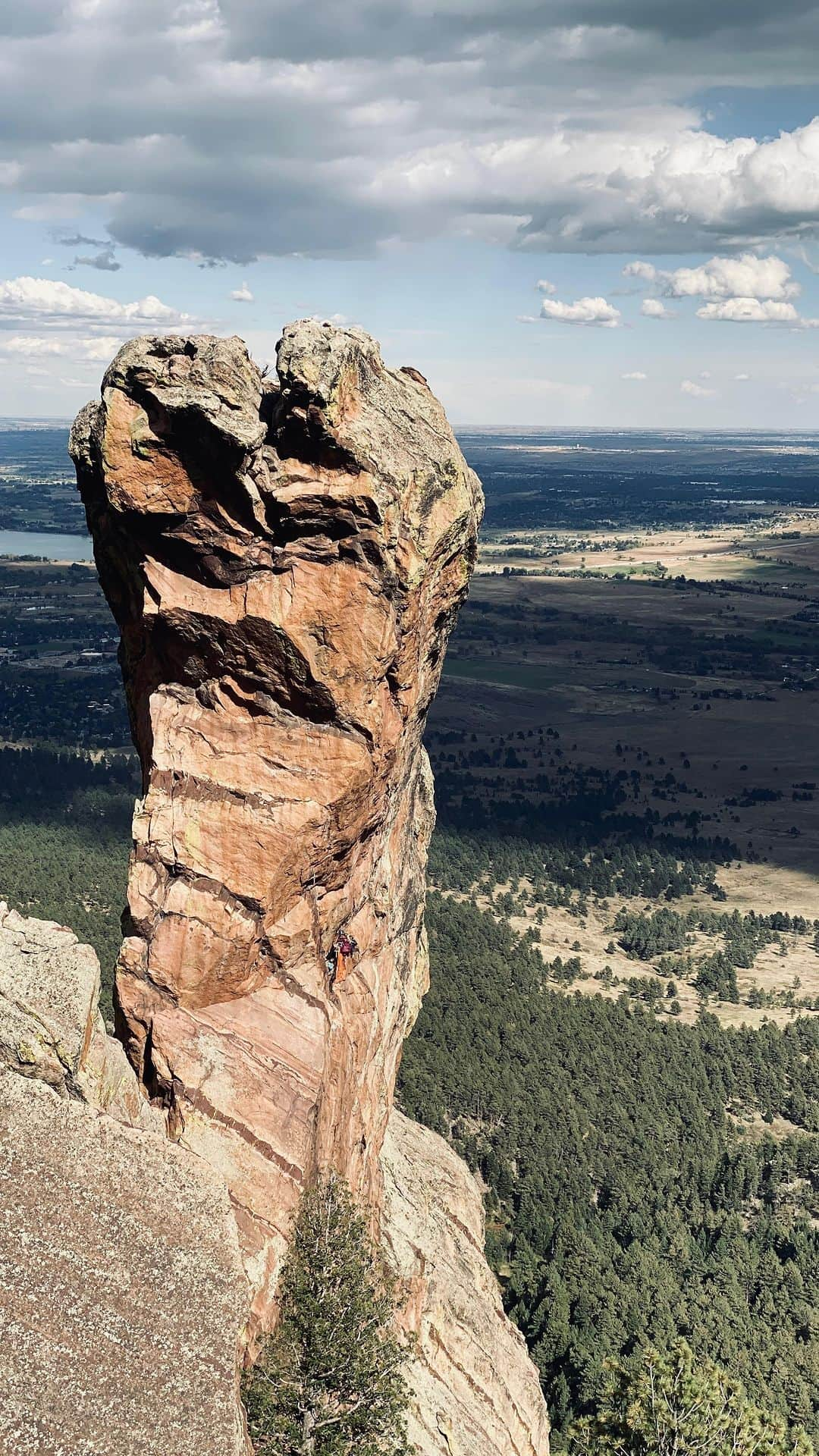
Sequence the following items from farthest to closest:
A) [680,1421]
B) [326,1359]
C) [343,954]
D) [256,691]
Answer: [680,1421] → [343,954] → [256,691] → [326,1359]

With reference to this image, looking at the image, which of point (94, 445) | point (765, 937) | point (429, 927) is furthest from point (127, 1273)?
point (765, 937)

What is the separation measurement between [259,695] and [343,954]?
9043 millimetres

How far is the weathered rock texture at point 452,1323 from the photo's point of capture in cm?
3825

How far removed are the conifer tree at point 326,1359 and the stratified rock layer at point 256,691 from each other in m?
0.85

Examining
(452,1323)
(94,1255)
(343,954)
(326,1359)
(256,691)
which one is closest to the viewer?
(94,1255)

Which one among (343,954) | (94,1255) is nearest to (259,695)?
(343,954)

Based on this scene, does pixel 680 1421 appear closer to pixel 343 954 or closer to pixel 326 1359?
pixel 326 1359

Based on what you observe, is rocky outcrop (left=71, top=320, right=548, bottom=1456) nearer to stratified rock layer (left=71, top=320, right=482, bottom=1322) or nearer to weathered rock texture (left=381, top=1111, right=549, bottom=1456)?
stratified rock layer (left=71, top=320, right=482, bottom=1322)

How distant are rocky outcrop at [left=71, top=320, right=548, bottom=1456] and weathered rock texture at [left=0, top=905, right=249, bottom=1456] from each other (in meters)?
2.60

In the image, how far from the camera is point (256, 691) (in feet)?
106

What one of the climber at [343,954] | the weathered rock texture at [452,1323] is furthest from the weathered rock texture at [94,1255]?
the weathered rock texture at [452,1323]

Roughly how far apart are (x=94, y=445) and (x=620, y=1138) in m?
85.1

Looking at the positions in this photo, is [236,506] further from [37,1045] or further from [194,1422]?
[194,1422]

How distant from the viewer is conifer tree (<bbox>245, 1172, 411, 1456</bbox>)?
1106 inches
